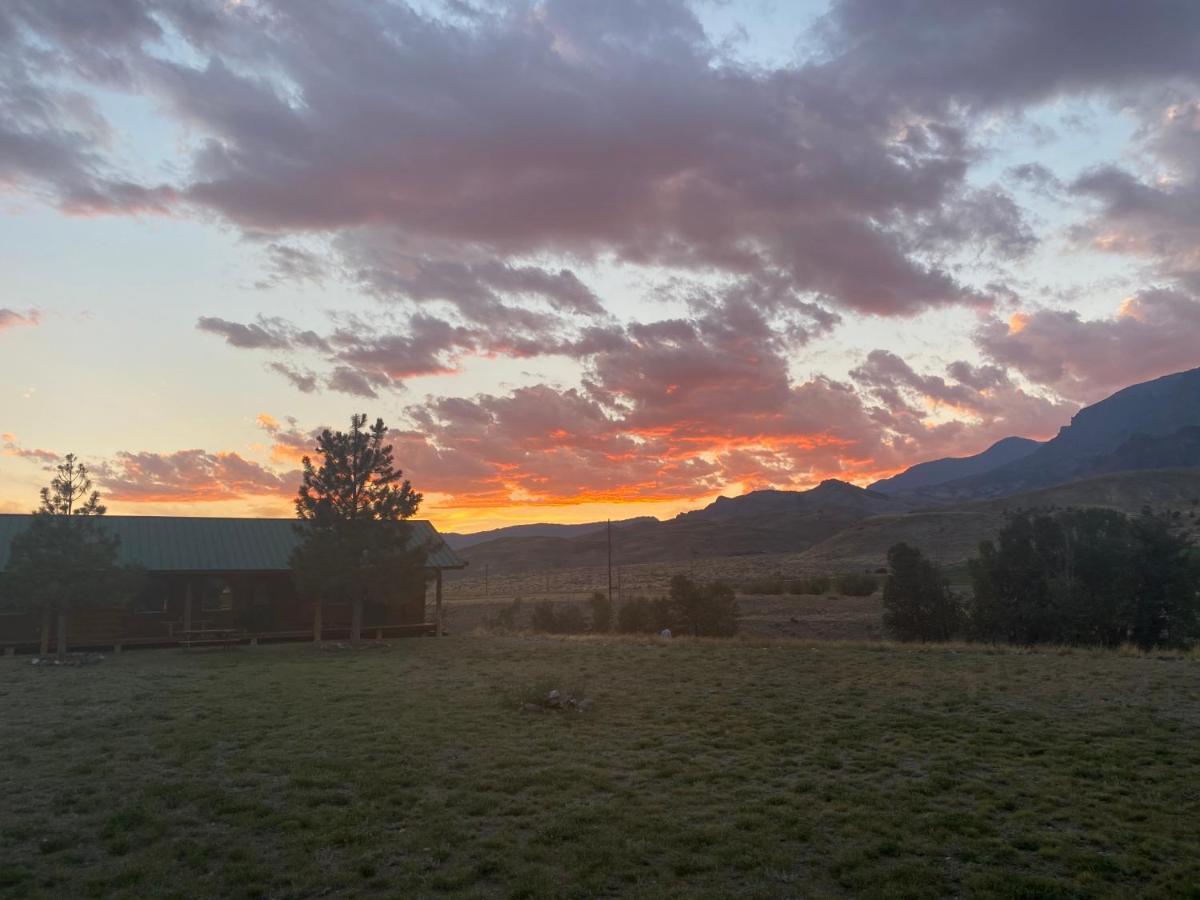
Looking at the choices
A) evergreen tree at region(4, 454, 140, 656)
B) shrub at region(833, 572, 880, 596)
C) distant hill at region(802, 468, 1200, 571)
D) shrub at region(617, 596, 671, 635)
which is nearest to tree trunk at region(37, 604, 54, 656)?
evergreen tree at region(4, 454, 140, 656)

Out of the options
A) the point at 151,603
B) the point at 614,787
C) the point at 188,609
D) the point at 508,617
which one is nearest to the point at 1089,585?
the point at 614,787

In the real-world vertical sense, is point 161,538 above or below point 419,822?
above

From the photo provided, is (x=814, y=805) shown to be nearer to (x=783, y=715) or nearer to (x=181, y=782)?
(x=783, y=715)

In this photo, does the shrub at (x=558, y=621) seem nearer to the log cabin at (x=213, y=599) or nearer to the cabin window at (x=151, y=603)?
the log cabin at (x=213, y=599)

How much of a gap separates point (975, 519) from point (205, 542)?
328 ft

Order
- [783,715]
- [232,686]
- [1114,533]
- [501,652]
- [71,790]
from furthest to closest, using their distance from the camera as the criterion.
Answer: [1114,533], [501,652], [232,686], [783,715], [71,790]

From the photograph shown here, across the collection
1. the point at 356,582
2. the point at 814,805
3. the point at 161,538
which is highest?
the point at 161,538

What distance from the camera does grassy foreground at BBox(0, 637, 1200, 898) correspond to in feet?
26.3

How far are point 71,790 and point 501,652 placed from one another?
17949 mm

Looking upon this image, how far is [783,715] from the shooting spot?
52.5 ft

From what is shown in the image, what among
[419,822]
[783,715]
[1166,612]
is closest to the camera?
[419,822]

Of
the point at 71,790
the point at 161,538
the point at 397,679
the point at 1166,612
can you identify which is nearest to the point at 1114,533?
the point at 1166,612

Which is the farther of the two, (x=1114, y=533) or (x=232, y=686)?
(x=1114, y=533)

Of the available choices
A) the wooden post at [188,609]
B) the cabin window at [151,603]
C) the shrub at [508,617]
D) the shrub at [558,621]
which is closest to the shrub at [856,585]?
the shrub at [558,621]
